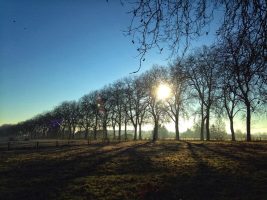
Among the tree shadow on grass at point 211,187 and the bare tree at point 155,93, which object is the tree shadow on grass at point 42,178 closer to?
the tree shadow on grass at point 211,187

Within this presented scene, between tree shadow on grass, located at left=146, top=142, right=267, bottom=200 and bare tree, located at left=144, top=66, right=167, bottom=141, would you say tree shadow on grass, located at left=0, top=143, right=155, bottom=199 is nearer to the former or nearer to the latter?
tree shadow on grass, located at left=146, top=142, right=267, bottom=200

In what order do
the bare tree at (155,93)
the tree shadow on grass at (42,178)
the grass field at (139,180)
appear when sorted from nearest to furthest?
1. the grass field at (139,180)
2. the tree shadow on grass at (42,178)
3. the bare tree at (155,93)

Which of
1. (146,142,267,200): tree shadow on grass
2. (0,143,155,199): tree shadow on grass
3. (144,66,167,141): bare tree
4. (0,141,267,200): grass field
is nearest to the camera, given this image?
(146,142,267,200): tree shadow on grass

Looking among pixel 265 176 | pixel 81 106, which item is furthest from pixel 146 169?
pixel 81 106

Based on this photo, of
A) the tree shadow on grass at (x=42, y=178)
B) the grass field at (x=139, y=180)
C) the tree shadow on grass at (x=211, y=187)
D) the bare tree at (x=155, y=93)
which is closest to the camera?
the tree shadow on grass at (x=211, y=187)

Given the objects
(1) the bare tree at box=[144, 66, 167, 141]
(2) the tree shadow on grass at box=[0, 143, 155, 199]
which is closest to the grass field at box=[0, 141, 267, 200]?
(2) the tree shadow on grass at box=[0, 143, 155, 199]

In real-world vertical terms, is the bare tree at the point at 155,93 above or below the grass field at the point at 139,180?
above

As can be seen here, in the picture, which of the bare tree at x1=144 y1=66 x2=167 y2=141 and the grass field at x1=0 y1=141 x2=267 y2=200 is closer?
the grass field at x1=0 y1=141 x2=267 y2=200

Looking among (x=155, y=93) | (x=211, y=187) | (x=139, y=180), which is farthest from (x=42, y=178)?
(x=155, y=93)

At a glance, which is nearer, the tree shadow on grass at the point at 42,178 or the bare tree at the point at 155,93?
the tree shadow on grass at the point at 42,178

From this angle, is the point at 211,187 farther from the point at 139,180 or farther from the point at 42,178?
the point at 42,178

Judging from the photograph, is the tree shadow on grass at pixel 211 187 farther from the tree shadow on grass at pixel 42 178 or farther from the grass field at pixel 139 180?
the tree shadow on grass at pixel 42 178


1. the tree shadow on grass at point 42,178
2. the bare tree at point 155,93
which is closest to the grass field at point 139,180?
the tree shadow on grass at point 42,178

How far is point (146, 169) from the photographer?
718 inches
